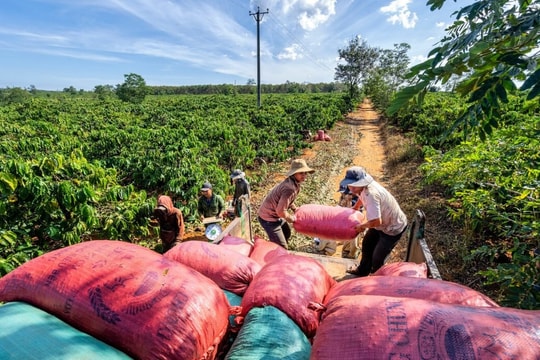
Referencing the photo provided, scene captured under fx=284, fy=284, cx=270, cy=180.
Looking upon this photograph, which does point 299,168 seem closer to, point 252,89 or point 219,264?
point 219,264

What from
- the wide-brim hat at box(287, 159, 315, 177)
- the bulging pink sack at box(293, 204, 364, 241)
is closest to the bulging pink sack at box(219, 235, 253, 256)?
the bulging pink sack at box(293, 204, 364, 241)

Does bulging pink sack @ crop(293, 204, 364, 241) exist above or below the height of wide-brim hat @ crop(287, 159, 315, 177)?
below

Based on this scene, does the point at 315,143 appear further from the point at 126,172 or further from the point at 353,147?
the point at 126,172

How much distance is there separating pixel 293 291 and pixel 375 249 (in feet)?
5.71

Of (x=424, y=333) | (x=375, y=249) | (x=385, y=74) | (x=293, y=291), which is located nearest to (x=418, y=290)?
(x=424, y=333)

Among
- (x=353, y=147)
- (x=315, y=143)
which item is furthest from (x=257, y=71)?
(x=353, y=147)

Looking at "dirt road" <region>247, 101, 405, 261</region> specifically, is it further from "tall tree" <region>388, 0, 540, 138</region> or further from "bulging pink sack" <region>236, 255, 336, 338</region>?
"tall tree" <region>388, 0, 540, 138</region>

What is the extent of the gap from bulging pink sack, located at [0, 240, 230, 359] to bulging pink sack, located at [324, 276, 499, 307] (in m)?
0.85

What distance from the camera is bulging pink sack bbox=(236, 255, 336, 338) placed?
1.74 meters

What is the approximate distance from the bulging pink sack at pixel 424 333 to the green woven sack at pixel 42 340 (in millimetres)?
1016

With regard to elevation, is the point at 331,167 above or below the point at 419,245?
below

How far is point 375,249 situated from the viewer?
10.5 feet

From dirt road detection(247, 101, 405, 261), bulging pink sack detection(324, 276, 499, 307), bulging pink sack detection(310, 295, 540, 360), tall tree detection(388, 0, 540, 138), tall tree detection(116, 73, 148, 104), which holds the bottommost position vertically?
dirt road detection(247, 101, 405, 261)

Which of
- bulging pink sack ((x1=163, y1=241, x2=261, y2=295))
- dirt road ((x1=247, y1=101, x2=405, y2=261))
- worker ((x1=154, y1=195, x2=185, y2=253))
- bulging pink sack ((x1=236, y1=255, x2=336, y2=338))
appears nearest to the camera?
bulging pink sack ((x1=236, y1=255, x2=336, y2=338))
